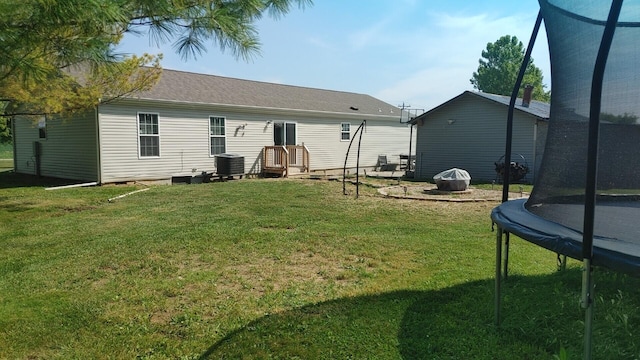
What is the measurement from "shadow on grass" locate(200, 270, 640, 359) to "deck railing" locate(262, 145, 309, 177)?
1184 centimetres

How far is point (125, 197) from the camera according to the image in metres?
9.81

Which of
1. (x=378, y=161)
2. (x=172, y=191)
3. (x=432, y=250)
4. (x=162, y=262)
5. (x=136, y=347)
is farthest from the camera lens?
(x=378, y=161)

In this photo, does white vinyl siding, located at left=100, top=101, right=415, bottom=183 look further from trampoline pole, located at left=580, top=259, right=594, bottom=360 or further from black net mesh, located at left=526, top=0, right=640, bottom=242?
trampoline pole, located at left=580, top=259, right=594, bottom=360

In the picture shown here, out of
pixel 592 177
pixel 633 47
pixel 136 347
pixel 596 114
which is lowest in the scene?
pixel 136 347

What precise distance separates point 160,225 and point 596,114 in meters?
6.01

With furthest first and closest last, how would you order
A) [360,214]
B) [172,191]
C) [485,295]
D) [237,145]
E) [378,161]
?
[378,161], [237,145], [172,191], [360,214], [485,295]

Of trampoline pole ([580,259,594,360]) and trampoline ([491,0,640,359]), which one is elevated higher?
trampoline ([491,0,640,359])

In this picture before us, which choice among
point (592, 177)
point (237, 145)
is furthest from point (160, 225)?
point (237, 145)

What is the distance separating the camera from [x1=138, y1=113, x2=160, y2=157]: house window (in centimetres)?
1295

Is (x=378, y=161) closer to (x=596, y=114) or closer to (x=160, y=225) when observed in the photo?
(x=160, y=225)

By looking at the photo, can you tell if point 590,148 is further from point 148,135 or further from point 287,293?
point 148,135

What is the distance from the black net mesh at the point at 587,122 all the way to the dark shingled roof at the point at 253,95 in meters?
12.1

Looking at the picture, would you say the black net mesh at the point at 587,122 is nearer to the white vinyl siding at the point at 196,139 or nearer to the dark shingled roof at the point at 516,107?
the dark shingled roof at the point at 516,107

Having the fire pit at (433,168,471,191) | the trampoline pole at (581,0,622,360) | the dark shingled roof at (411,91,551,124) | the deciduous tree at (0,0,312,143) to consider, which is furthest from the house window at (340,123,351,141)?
the trampoline pole at (581,0,622,360)
